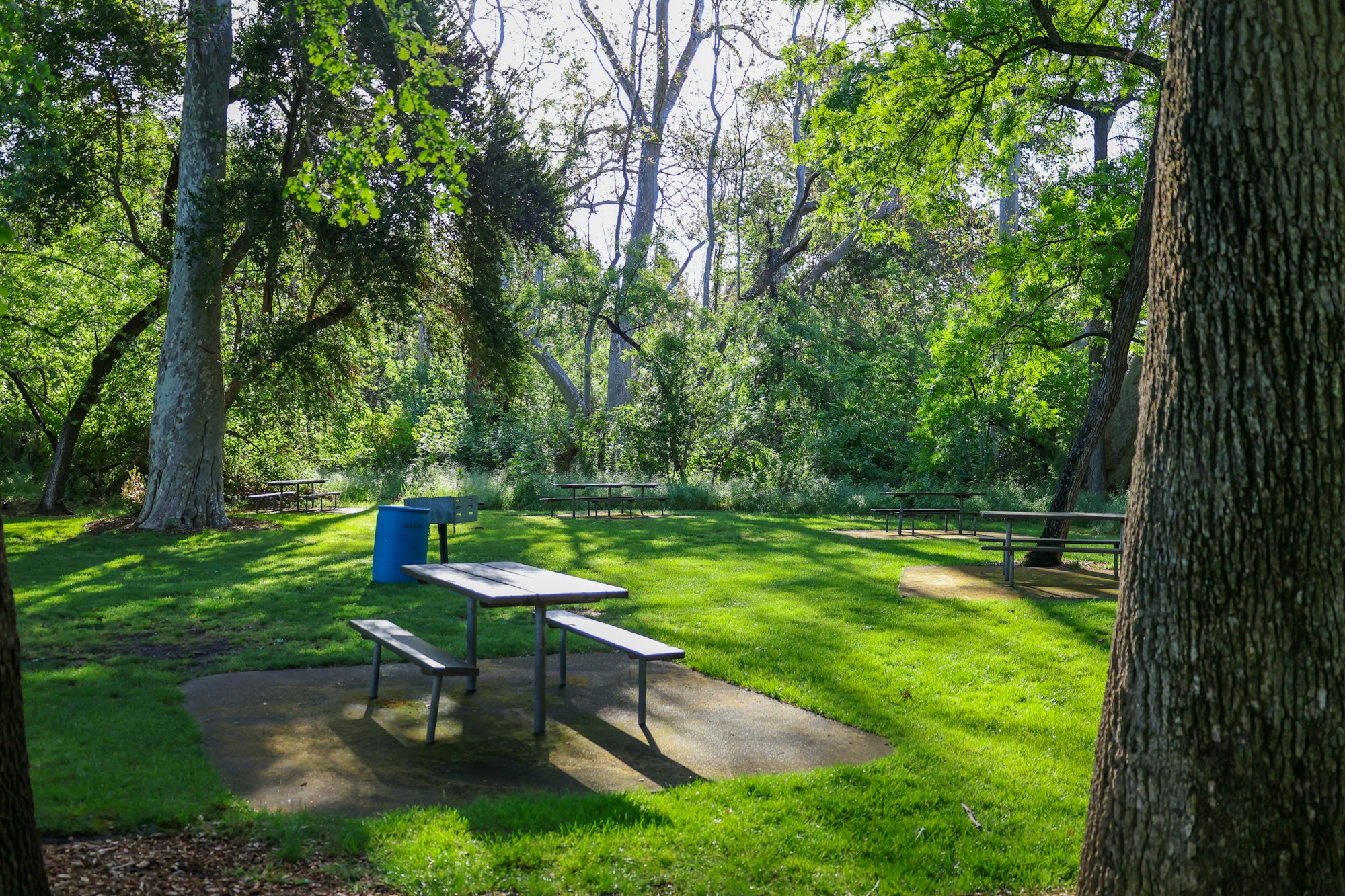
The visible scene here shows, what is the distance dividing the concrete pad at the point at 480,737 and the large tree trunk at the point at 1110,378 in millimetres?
6967

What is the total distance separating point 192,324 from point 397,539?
7.47 m

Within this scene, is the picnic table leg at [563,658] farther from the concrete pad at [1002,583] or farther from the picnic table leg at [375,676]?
the concrete pad at [1002,583]

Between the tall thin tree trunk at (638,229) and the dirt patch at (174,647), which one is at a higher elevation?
the tall thin tree trunk at (638,229)

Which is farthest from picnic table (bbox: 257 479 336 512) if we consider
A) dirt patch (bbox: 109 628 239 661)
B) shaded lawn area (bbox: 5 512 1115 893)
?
dirt patch (bbox: 109 628 239 661)

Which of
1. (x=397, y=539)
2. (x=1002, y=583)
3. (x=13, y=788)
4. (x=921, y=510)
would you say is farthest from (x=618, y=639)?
(x=921, y=510)

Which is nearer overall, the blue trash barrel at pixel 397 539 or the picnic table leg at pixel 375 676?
the picnic table leg at pixel 375 676

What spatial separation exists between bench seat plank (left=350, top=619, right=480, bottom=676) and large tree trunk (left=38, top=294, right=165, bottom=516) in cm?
1413

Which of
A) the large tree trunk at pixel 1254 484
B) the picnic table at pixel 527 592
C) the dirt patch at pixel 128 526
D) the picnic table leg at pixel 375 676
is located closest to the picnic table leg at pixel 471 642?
the picnic table at pixel 527 592

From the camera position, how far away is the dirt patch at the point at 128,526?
1550cm

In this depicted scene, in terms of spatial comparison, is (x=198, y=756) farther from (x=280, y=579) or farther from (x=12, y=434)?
(x=12, y=434)

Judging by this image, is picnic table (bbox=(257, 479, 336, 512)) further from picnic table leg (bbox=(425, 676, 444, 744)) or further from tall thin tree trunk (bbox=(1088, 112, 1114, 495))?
A: tall thin tree trunk (bbox=(1088, 112, 1114, 495))

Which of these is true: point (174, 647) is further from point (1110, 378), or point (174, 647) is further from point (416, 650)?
point (1110, 378)

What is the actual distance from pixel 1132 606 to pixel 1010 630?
575cm

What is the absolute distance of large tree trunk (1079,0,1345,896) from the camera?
297 centimetres
